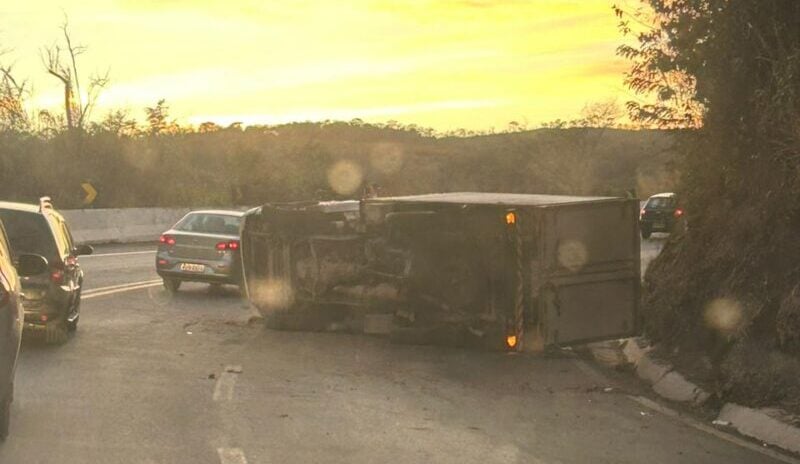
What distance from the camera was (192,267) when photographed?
830 inches

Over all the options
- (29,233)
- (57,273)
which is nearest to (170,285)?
(57,273)

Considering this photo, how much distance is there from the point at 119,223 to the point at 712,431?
30.7 meters

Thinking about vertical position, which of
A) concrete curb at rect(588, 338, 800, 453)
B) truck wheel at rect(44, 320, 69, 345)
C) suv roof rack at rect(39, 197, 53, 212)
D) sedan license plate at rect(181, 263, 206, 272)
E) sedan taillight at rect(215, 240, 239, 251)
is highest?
suv roof rack at rect(39, 197, 53, 212)

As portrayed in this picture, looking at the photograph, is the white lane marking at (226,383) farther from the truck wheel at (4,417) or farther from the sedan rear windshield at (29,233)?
the sedan rear windshield at (29,233)

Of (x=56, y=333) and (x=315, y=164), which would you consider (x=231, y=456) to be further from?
(x=315, y=164)

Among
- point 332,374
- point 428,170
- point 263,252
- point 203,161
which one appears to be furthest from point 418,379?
point 428,170

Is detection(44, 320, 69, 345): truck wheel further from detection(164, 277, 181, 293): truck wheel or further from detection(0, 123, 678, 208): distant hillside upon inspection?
detection(0, 123, 678, 208): distant hillside

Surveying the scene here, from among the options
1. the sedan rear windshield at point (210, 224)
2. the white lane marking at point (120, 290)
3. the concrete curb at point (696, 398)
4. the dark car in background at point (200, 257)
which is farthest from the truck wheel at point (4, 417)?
the sedan rear windshield at point (210, 224)

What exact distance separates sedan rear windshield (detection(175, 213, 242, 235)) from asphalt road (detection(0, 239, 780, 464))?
18.5ft

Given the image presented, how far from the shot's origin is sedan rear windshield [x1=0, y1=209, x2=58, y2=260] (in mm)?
13602

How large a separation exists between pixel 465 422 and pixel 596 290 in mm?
4895

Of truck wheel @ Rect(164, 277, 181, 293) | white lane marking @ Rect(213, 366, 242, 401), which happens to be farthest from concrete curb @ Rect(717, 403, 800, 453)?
truck wheel @ Rect(164, 277, 181, 293)

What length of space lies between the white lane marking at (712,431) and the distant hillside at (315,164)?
23.4ft

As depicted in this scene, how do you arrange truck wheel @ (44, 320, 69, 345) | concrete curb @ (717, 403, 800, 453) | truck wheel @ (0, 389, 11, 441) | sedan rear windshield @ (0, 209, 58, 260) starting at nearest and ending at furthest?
truck wheel @ (0, 389, 11, 441) → concrete curb @ (717, 403, 800, 453) → sedan rear windshield @ (0, 209, 58, 260) → truck wheel @ (44, 320, 69, 345)
